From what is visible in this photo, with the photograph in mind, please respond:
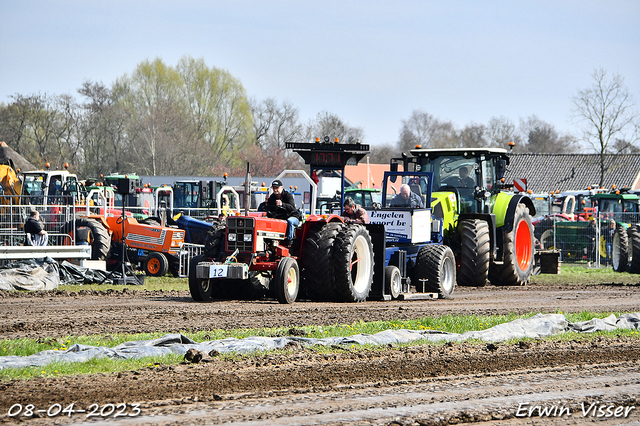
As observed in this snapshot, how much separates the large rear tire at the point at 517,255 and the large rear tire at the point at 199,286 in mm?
7273

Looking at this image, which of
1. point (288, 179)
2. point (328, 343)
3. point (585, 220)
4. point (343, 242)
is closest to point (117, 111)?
point (288, 179)

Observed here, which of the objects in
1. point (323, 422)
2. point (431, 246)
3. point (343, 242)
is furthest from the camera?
point (431, 246)

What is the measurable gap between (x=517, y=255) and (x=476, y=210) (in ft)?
8.94

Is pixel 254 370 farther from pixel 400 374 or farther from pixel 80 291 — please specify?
pixel 80 291

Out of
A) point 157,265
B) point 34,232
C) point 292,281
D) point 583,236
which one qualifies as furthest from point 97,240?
point 583,236

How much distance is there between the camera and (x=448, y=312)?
12.2 meters

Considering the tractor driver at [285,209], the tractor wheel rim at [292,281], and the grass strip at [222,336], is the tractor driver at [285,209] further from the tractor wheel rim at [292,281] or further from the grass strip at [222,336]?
the grass strip at [222,336]

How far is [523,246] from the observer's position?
19.3 meters

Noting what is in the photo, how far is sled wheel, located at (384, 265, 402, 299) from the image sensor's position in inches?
563

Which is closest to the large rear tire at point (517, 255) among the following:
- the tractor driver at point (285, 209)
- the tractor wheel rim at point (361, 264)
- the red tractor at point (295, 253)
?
the tractor wheel rim at point (361, 264)

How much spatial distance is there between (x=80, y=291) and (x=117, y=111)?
48186mm

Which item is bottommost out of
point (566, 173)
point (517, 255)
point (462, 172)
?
point (517, 255)

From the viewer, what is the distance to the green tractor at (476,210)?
1662 cm

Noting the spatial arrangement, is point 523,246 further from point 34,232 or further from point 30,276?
point 34,232
